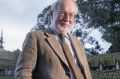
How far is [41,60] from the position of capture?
125 inches

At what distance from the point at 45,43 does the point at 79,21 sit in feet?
57.6

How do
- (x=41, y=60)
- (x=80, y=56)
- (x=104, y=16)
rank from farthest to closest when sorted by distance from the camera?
1. (x=104, y=16)
2. (x=80, y=56)
3. (x=41, y=60)

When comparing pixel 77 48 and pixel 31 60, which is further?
pixel 77 48

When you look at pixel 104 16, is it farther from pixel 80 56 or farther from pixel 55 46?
pixel 55 46

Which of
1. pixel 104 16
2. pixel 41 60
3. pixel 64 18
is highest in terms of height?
pixel 104 16

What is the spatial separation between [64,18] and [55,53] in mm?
273

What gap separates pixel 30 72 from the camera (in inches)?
123

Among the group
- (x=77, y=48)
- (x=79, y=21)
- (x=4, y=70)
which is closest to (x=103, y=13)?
(x=79, y=21)

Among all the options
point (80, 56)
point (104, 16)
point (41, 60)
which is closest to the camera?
point (41, 60)

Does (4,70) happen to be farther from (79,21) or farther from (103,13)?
(79,21)

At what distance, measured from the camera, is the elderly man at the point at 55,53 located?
3129mm

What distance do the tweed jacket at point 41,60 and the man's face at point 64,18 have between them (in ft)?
0.33

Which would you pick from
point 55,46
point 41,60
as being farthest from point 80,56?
point 41,60

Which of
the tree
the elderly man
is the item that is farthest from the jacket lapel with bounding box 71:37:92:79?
the tree
